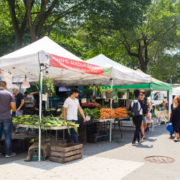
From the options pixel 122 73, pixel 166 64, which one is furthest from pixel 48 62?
pixel 166 64

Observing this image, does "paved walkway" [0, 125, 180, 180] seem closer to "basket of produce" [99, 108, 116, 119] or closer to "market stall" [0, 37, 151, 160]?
"market stall" [0, 37, 151, 160]

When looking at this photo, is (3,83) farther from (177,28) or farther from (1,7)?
(177,28)

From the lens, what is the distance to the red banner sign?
618 cm

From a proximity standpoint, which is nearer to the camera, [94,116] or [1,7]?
[94,116]

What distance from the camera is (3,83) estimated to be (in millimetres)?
6395

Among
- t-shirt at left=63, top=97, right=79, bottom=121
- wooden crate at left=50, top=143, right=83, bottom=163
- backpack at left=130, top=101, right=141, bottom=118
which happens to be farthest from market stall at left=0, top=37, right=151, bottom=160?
backpack at left=130, top=101, right=141, bottom=118

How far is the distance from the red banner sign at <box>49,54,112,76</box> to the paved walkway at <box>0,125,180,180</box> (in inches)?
101

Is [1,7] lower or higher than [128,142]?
higher

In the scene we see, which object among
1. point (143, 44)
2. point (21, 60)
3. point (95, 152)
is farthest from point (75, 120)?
point (143, 44)

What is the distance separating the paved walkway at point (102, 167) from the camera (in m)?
4.78

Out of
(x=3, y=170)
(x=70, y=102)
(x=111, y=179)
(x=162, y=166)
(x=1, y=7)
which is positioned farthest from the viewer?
(x=1, y=7)

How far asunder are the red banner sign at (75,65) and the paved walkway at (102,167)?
2565 mm

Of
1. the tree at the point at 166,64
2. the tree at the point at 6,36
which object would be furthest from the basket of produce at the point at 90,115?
the tree at the point at 166,64

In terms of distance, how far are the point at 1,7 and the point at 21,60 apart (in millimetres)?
13269
